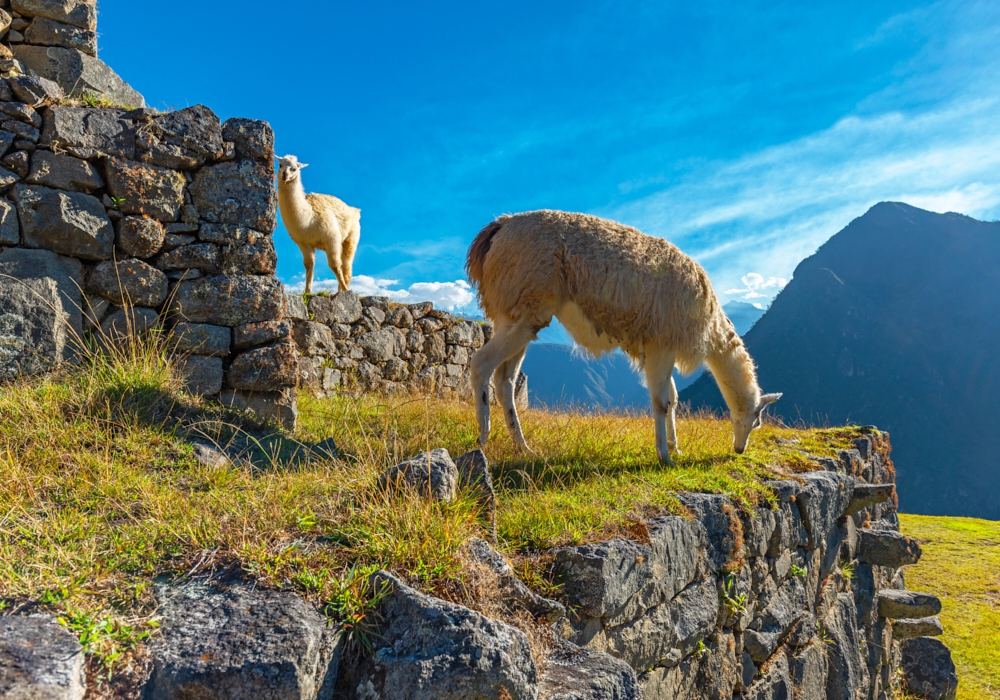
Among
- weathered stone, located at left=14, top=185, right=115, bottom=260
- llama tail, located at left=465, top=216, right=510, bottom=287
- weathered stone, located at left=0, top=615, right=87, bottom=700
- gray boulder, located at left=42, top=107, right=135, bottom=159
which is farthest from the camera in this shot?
llama tail, located at left=465, top=216, right=510, bottom=287

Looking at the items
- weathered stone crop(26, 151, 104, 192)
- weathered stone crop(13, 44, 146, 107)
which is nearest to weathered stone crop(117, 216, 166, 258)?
weathered stone crop(26, 151, 104, 192)

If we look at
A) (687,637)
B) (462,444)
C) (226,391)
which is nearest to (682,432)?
(462,444)

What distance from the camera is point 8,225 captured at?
158 inches

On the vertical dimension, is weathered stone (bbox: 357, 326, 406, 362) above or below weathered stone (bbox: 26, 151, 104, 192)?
below

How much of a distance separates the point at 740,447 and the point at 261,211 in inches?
207

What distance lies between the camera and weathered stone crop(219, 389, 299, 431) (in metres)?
4.85

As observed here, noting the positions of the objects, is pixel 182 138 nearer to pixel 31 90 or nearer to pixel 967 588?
pixel 31 90

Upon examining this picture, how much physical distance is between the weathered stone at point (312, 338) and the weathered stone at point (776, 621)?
586 cm

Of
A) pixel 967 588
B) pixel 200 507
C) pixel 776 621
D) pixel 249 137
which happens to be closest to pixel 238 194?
pixel 249 137

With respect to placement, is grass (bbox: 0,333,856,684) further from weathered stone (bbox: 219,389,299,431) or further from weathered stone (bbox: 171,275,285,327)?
weathered stone (bbox: 171,275,285,327)

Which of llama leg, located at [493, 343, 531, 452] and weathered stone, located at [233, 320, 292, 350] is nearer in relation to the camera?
weathered stone, located at [233, 320, 292, 350]

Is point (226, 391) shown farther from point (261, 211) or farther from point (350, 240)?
point (350, 240)

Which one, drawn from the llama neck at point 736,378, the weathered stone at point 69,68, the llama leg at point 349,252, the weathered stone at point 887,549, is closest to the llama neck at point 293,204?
the llama leg at point 349,252

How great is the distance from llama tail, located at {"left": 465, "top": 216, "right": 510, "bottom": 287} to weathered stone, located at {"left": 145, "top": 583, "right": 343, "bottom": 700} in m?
4.19
